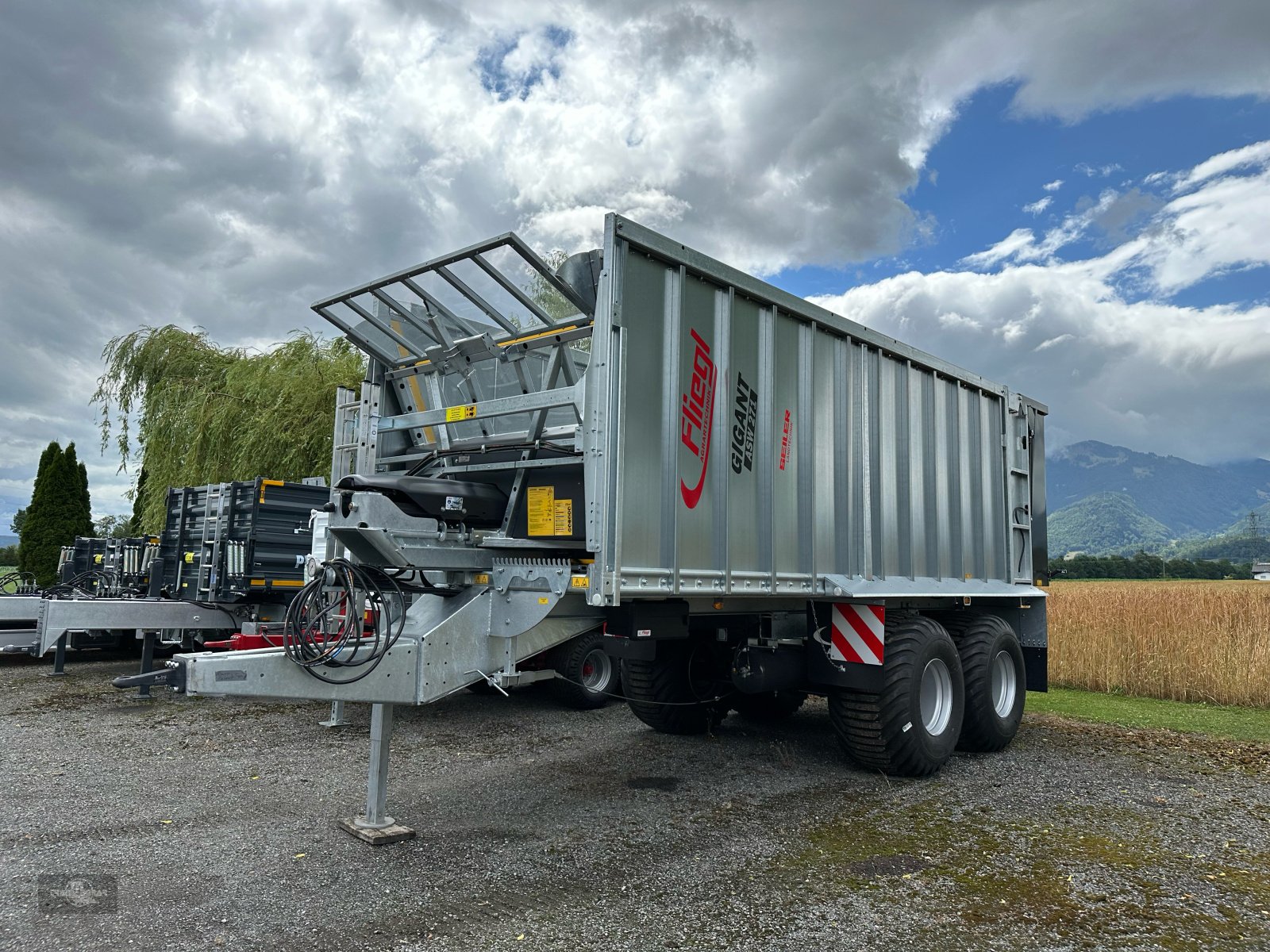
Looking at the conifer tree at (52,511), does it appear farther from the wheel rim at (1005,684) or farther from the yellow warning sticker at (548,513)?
the wheel rim at (1005,684)

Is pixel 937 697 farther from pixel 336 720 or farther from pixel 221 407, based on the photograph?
pixel 221 407

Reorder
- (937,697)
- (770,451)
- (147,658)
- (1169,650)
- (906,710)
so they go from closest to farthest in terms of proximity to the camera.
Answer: (770,451)
(906,710)
(937,697)
(147,658)
(1169,650)

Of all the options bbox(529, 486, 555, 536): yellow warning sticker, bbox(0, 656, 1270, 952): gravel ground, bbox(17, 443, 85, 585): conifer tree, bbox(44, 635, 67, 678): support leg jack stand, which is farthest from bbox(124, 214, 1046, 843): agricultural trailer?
bbox(17, 443, 85, 585): conifer tree

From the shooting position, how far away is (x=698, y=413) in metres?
5.01

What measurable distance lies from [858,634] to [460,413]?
3.03 meters

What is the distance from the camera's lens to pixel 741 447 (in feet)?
17.5

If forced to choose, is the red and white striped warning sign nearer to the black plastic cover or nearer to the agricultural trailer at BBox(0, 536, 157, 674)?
the black plastic cover

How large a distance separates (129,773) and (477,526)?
3.13m

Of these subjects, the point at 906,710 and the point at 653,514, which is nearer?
the point at 653,514

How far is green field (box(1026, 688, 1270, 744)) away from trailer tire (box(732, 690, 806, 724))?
3.06m

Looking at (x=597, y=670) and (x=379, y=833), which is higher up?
(x=597, y=670)

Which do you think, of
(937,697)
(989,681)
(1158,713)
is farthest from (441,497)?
(1158,713)

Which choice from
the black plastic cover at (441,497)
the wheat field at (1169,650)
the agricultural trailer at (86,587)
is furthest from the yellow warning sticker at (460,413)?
the wheat field at (1169,650)

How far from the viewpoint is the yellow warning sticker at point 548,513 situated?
4973mm
